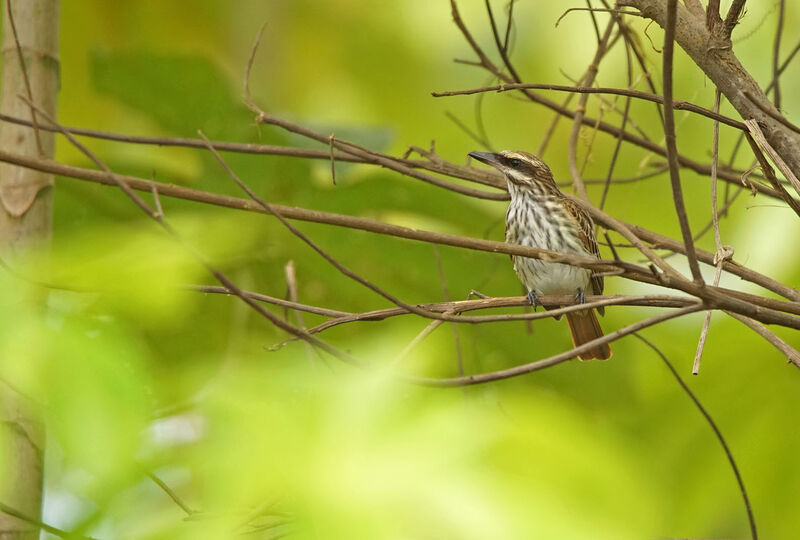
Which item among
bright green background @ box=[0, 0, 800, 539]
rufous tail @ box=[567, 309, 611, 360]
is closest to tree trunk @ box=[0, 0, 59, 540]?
bright green background @ box=[0, 0, 800, 539]

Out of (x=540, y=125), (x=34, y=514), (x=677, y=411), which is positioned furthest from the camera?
(x=540, y=125)

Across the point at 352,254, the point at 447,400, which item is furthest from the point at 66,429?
the point at 352,254

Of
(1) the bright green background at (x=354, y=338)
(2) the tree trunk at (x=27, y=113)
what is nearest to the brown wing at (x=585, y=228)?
(1) the bright green background at (x=354, y=338)

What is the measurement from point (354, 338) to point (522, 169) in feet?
4.86

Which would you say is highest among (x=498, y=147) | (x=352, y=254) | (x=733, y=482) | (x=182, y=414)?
(x=498, y=147)

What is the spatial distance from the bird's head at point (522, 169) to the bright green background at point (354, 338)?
175 millimetres

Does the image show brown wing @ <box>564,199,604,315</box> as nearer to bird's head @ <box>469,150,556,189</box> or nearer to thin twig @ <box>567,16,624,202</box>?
bird's head @ <box>469,150,556,189</box>

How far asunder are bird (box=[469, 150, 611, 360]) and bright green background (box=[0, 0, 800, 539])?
0.56 ft

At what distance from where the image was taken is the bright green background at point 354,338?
1.81ft

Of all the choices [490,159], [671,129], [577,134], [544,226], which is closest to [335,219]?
[671,129]

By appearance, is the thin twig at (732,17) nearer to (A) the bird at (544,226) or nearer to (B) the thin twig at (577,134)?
(B) the thin twig at (577,134)

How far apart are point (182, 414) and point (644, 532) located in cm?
32

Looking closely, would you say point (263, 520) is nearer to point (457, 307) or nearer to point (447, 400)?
point (447, 400)

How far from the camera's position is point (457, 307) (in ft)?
4.64
